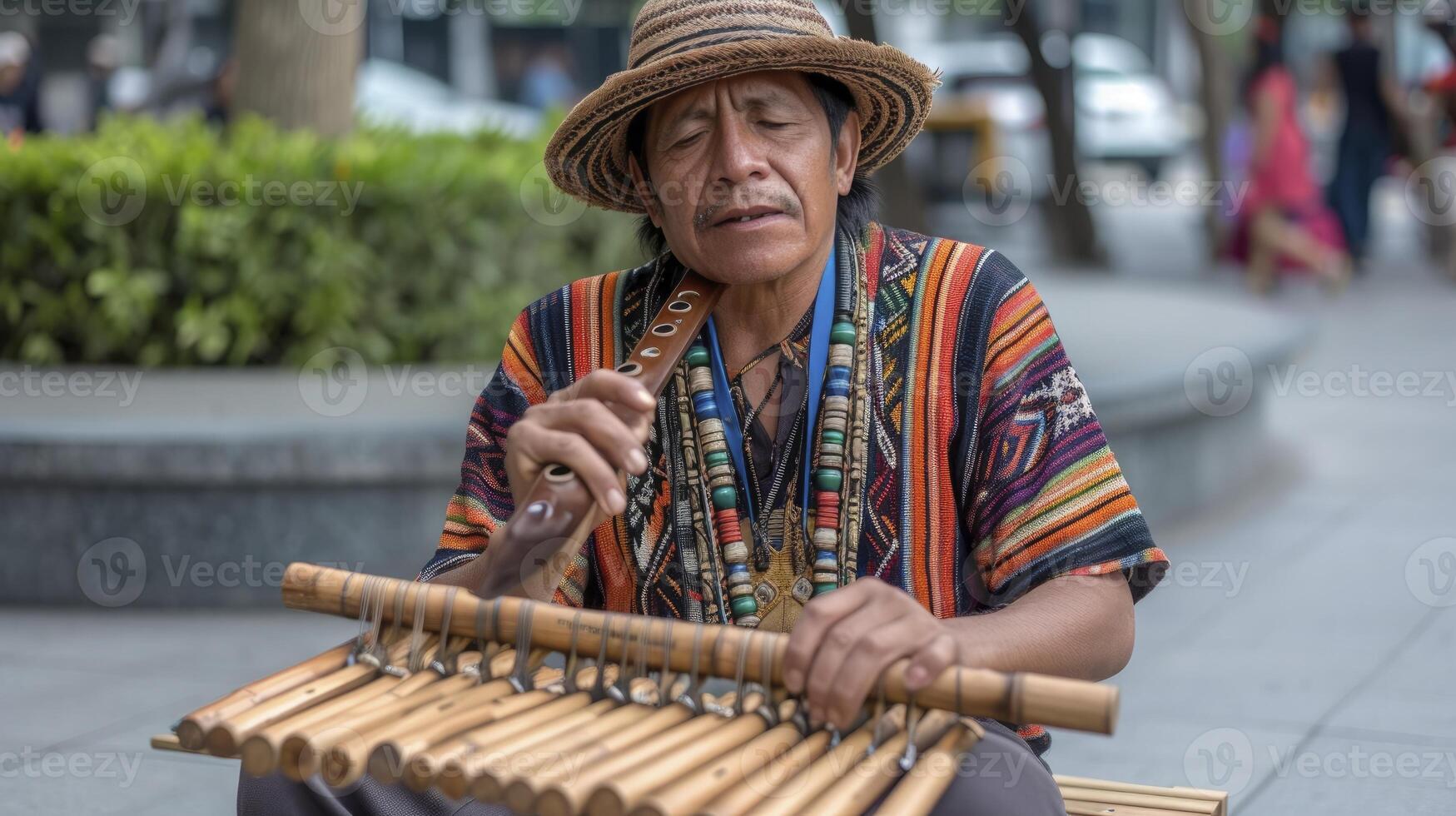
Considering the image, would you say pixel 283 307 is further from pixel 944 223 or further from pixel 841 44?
pixel 944 223

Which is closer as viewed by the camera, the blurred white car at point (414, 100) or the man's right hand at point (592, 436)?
the man's right hand at point (592, 436)

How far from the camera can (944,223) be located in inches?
633

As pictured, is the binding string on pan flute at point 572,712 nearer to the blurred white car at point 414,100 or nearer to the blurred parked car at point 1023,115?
the blurred parked car at point 1023,115

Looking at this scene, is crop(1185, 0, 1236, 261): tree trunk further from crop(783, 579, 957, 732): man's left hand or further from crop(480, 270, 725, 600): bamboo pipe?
crop(783, 579, 957, 732): man's left hand

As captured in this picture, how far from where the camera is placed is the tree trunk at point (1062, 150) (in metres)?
11.2

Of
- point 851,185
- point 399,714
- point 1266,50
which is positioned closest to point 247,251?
point 851,185

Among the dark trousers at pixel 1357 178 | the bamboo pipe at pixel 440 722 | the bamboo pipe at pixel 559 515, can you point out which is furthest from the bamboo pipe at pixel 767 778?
the dark trousers at pixel 1357 178

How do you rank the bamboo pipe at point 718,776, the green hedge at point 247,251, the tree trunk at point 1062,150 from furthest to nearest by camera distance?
the tree trunk at point 1062,150 → the green hedge at point 247,251 → the bamboo pipe at point 718,776

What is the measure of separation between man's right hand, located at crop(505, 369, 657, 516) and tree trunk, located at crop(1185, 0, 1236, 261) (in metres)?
12.1

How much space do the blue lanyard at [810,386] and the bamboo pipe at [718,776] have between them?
1.84ft

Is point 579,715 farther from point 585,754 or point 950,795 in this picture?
point 950,795

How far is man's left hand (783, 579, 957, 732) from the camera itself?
1.67m

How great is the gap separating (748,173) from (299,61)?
4.81 metres

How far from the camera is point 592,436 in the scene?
1.89m
